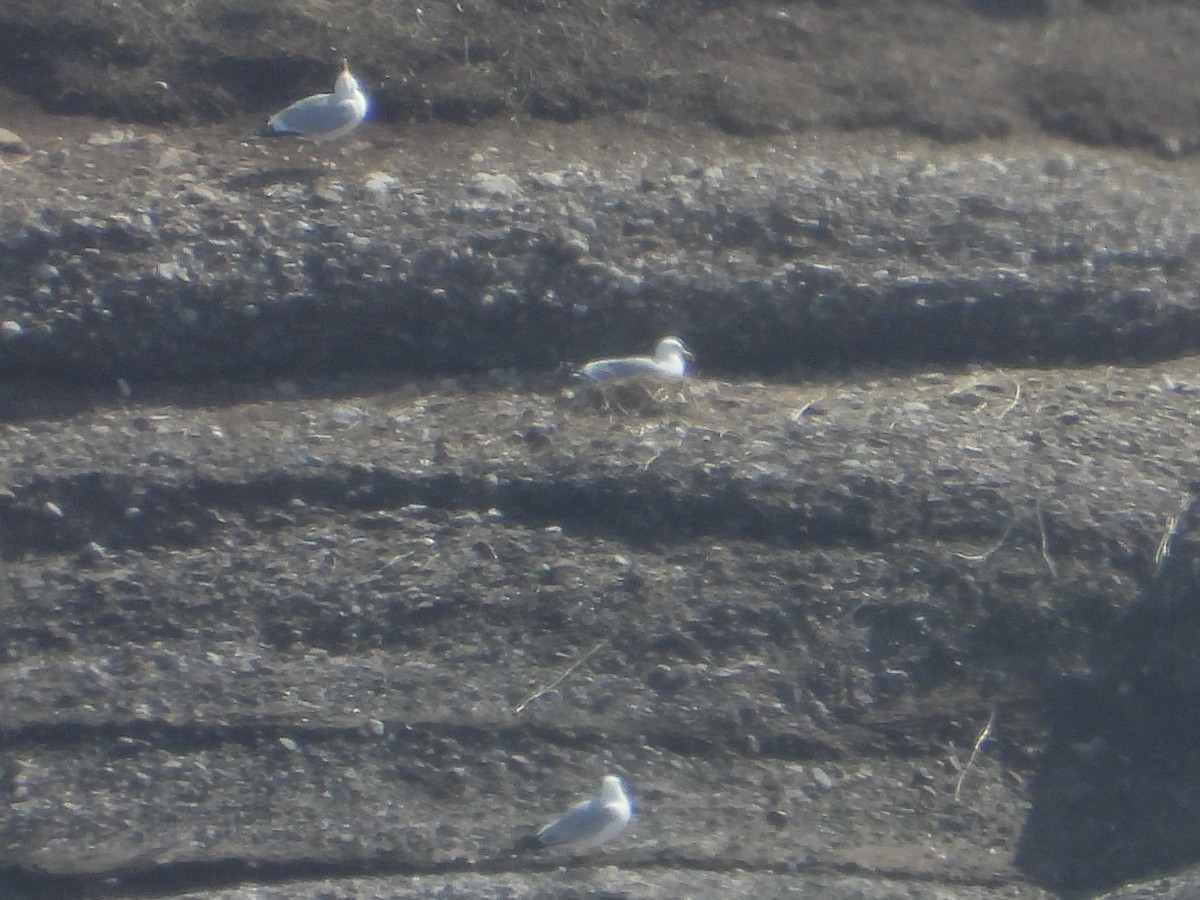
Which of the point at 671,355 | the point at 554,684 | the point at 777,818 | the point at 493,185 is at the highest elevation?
the point at 493,185

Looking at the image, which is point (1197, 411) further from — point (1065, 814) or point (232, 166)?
point (232, 166)

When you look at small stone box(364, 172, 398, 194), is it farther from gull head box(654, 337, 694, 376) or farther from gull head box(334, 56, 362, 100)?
gull head box(654, 337, 694, 376)

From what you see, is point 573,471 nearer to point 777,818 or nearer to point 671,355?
point 671,355

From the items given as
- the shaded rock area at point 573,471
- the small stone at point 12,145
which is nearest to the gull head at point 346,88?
the shaded rock area at point 573,471

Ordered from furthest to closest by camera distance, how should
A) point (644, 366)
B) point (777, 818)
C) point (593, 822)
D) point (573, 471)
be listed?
point (644, 366), point (573, 471), point (777, 818), point (593, 822)

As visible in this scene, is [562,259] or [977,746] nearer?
[977,746]

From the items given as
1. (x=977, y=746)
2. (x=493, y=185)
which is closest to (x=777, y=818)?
(x=977, y=746)

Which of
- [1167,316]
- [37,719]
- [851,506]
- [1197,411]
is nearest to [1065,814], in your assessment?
[851,506]

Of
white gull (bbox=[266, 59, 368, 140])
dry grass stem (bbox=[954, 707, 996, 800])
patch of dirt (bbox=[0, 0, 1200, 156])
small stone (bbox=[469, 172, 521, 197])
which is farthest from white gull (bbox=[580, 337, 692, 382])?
dry grass stem (bbox=[954, 707, 996, 800])
